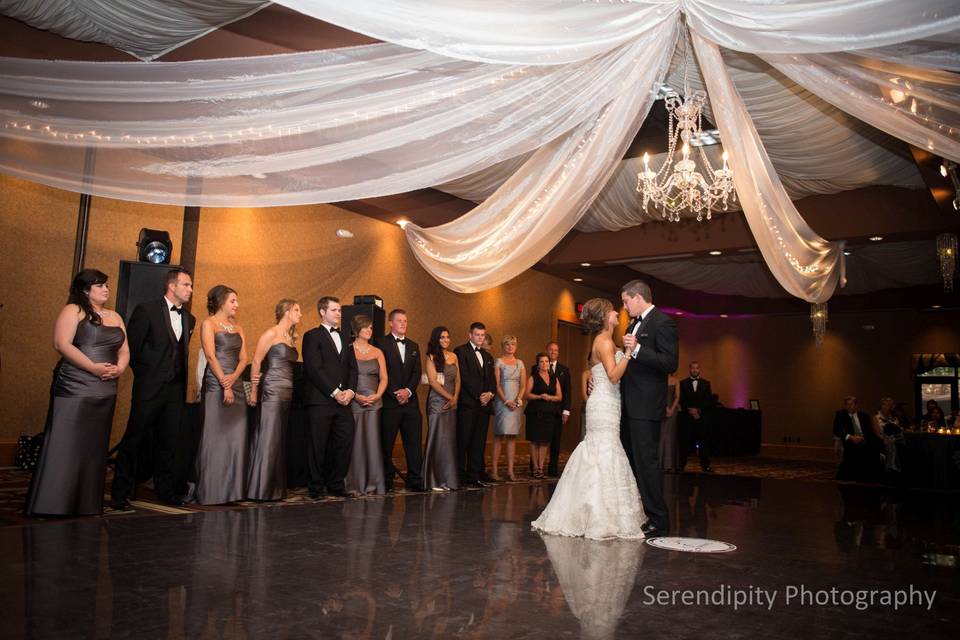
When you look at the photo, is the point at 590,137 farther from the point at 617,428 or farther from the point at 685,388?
the point at 685,388

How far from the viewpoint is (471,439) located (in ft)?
25.7

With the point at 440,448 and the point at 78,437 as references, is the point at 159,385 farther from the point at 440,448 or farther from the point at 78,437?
the point at 440,448

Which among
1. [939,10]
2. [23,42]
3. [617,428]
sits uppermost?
[23,42]

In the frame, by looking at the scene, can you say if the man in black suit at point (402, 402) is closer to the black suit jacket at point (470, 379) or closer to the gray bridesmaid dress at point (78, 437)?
the black suit jacket at point (470, 379)

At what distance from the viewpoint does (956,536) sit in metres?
5.54

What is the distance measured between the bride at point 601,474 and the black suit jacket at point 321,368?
2.31 metres

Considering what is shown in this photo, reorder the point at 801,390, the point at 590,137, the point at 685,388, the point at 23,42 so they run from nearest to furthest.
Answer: the point at 590,137
the point at 23,42
the point at 685,388
the point at 801,390

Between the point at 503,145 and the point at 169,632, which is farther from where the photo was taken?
the point at 503,145

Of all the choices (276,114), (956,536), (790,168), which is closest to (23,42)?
(276,114)

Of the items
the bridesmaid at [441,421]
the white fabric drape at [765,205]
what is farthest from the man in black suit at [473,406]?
the white fabric drape at [765,205]

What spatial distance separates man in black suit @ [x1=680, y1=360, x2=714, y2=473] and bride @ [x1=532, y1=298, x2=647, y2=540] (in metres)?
7.03

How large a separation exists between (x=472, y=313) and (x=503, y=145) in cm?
903

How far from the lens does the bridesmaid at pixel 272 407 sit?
19.0 feet

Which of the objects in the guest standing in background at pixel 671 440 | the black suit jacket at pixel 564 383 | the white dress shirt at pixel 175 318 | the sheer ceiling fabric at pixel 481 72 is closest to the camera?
the sheer ceiling fabric at pixel 481 72
